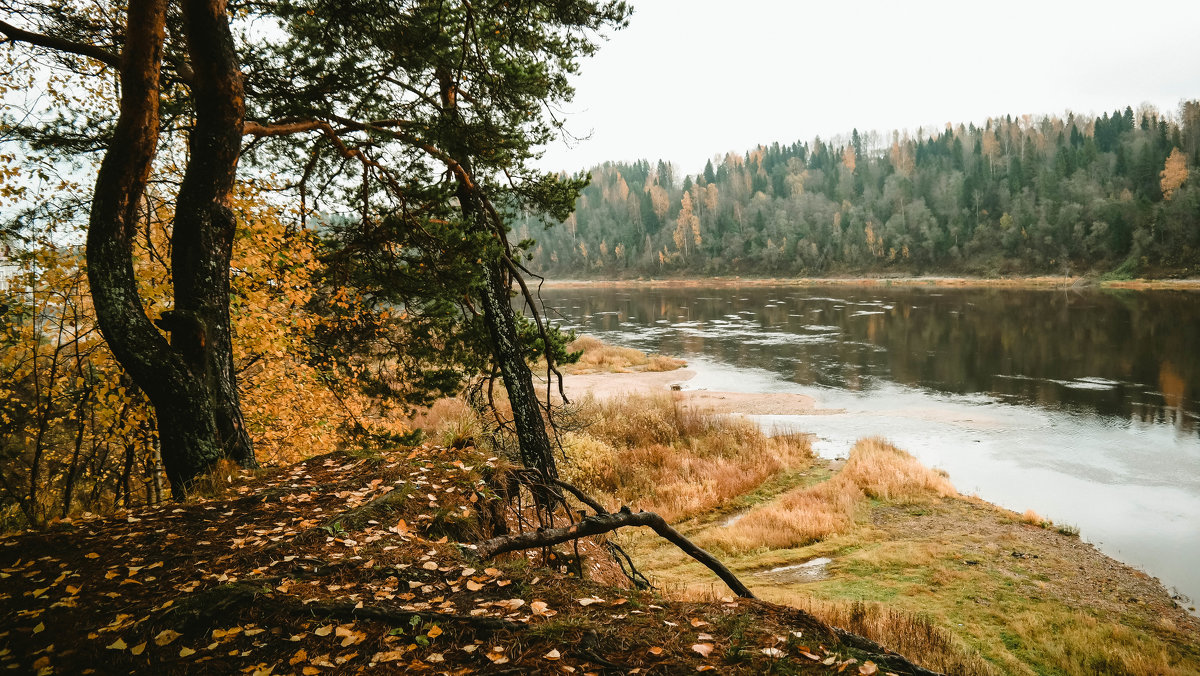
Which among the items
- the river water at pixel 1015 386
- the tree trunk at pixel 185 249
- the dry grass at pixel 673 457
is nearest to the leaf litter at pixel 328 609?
the tree trunk at pixel 185 249

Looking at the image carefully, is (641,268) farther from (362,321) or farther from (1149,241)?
(362,321)

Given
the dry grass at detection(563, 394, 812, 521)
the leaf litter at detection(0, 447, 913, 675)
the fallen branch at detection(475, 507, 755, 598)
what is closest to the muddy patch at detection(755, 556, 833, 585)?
the dry grass at detection(563, 394, 812, 521)

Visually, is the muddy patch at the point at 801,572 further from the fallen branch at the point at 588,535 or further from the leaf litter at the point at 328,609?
the leaf litter at the point at 328,609

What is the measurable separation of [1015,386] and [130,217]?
31.9 metres

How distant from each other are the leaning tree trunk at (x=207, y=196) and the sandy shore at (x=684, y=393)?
19837 millimetres

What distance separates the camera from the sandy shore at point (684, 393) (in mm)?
25625

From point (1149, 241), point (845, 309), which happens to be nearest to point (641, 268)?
point (845, 309)

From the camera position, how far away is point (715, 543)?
12.6 meters

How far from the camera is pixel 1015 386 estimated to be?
27016 mm

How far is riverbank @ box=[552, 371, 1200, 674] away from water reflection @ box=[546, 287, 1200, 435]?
12.6 meters

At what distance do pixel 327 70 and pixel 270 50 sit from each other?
725 mm

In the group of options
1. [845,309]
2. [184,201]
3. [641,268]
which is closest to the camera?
[184,201]

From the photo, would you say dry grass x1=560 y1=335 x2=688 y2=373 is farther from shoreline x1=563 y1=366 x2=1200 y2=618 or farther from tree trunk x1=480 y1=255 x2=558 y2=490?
tree trunk x1=480 y1=255 x2=558 y2=490

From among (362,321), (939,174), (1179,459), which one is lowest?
(1179,459)
